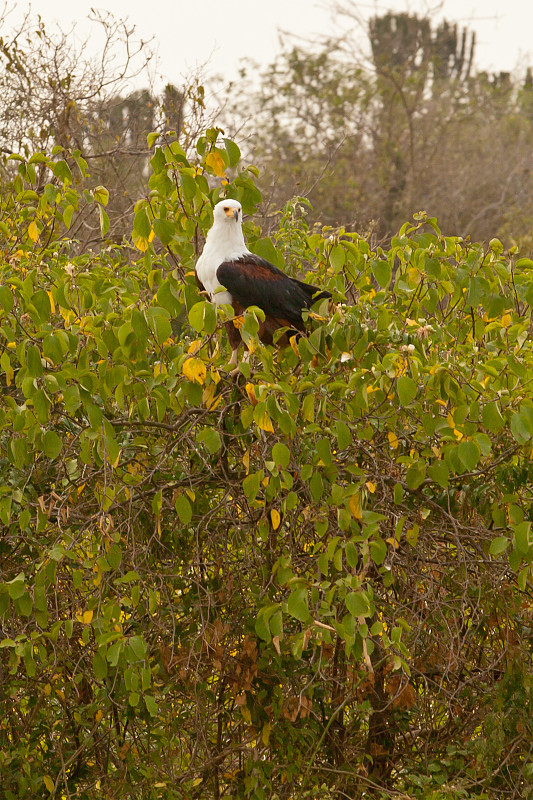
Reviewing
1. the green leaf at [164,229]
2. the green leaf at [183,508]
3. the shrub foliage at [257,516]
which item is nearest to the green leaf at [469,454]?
the shrub foliage at [257,516]

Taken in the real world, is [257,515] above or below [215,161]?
below

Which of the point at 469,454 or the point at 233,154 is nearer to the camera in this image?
the point at 469,454

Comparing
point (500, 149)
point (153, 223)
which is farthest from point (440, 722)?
point (500, 149)

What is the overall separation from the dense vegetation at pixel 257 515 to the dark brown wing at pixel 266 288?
12cm

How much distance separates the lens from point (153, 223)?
3.27 m

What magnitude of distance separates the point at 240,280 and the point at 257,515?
3.01ft

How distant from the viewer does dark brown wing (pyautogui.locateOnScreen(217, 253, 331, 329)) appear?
370cm

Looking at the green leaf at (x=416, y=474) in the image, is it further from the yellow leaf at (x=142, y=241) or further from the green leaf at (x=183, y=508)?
the yellow leaf at (x=142, y=241)

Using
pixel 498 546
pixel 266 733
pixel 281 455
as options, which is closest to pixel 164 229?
pixel 281 455

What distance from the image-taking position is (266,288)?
3709mm

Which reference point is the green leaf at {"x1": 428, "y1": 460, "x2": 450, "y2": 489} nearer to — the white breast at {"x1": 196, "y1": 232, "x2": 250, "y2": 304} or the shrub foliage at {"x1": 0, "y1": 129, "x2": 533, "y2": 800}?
the shrub foliage at {"x1": 0, "y1": 129, "x2": 533, "y2": 800}

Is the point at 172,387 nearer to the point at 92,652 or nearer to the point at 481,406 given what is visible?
the point at 481,406

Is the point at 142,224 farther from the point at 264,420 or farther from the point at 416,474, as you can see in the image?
the point at 416,474

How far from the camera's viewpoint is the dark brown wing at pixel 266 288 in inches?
145
